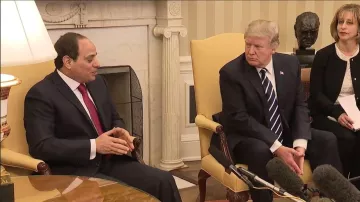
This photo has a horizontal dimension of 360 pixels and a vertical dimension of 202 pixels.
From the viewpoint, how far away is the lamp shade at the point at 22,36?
1.64 metres

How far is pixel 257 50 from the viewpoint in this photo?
10.6 ft

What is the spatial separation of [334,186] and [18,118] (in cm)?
205

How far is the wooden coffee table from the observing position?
2316mm

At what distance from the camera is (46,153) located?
2889 mm

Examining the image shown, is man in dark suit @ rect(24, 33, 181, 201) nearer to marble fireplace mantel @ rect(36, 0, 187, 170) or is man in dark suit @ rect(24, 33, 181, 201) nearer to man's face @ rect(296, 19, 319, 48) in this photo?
marble fireplace mantel @ rect(36, 0, 187, 170)

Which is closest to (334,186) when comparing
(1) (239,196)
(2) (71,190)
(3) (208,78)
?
(2) (71,190)

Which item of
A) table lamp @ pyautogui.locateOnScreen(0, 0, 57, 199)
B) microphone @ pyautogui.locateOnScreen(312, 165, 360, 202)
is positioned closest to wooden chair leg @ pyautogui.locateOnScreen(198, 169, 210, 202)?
table lamp @ pyautogui.locateOnScreen(0, 0, 57, 199)

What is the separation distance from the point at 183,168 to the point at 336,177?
3.27 metres

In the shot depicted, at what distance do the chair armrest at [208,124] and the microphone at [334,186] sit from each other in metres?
1.78

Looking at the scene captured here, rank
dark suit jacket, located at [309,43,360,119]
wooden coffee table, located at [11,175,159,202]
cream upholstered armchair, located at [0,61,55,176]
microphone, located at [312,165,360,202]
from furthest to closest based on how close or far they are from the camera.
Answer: dark suit jacket, located at [309,43,360,119]
cream upholstered armchair, located at [0,61,55,176]
wooden coffee table, located at [11,175,159,202]
microphone, located at [312,165,360,202]

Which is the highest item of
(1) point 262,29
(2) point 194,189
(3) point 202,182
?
(1) point 262,29

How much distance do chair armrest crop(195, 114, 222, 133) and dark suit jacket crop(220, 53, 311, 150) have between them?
0.21ft

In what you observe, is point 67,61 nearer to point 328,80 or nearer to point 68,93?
point 68,93

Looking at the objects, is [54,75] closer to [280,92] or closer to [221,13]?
[280,92]
